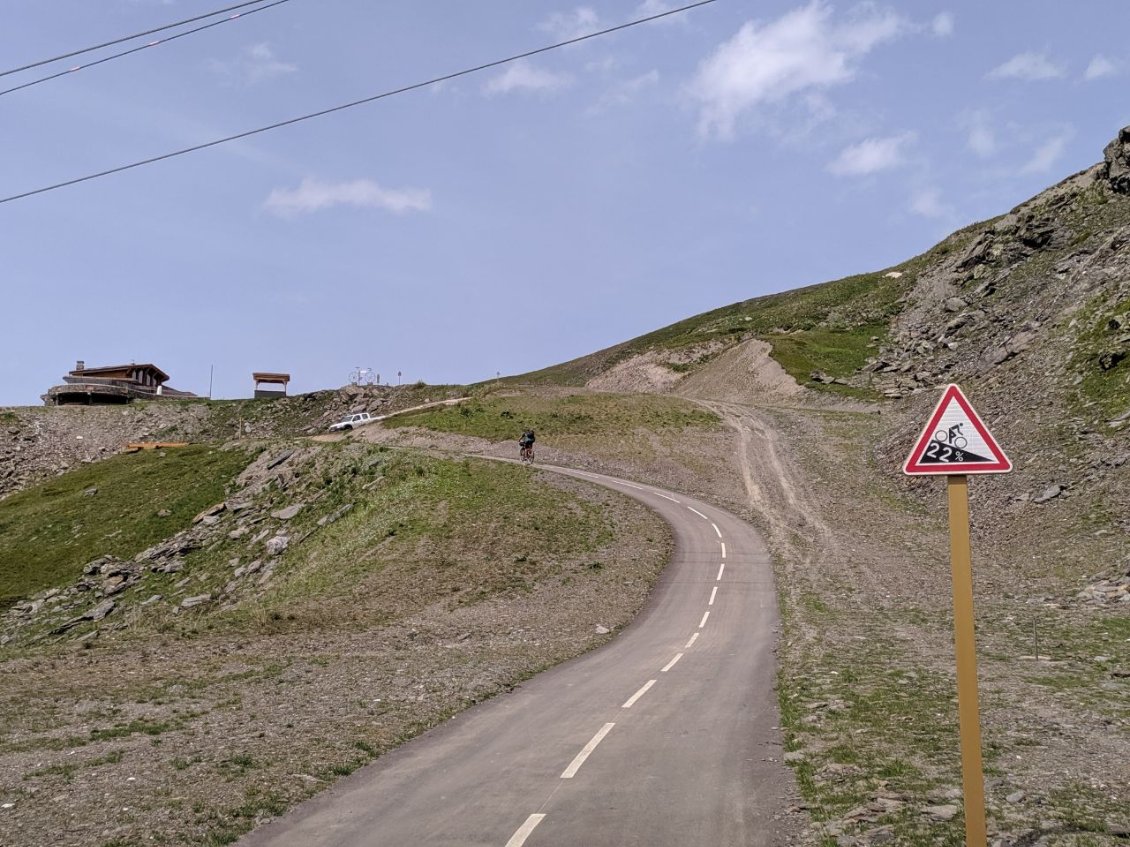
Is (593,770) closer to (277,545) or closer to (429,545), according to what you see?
(429,545)

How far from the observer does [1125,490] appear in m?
30.6

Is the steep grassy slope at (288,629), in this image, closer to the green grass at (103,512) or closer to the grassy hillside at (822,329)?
the green grass at (103,512)

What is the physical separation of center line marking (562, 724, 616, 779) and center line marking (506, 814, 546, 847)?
5.20 feet

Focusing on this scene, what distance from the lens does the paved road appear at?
9.21m

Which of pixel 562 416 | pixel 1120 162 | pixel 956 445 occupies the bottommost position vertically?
pixel 956 445

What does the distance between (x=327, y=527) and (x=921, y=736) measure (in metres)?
31.2

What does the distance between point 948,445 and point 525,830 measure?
6139mm

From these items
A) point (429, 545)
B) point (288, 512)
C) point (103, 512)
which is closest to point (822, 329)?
point (288, 512)

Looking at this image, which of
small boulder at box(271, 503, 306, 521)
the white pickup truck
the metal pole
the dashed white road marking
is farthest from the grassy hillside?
the metal pole

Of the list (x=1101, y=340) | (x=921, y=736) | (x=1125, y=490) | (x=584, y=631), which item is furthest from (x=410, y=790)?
(x=1101, y=340)

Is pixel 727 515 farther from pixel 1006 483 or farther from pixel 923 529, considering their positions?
pixel 1006 483

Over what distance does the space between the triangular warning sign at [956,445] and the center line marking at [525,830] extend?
18.5 feet

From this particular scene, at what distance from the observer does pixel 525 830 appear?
9.23 m

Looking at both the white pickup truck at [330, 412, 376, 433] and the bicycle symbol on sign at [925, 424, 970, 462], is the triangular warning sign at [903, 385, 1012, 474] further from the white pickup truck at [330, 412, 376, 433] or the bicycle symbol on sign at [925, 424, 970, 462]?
the white pickup truck at [330, 412, 376, 433]
